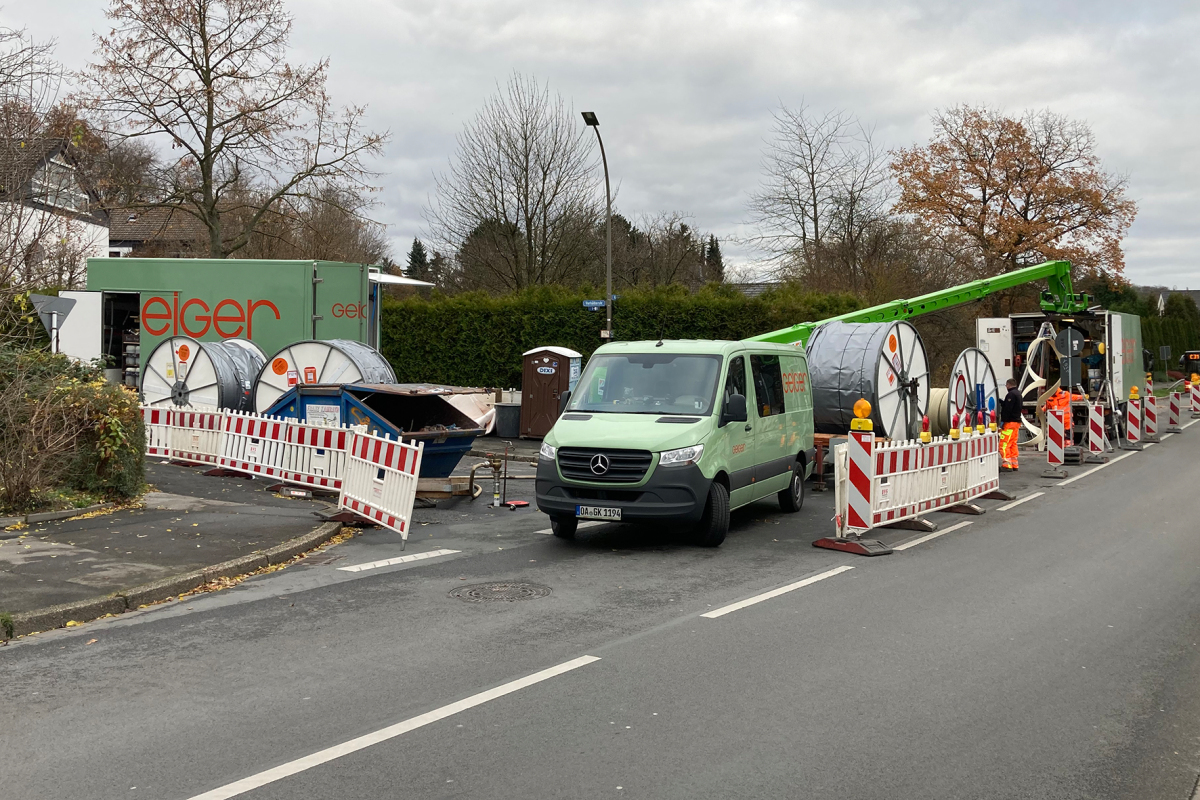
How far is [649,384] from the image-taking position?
11.1 metres

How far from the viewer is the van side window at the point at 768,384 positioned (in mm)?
11687

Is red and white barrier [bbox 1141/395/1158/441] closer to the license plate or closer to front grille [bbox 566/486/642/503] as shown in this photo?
front grille [bbox 566/486/642/503]

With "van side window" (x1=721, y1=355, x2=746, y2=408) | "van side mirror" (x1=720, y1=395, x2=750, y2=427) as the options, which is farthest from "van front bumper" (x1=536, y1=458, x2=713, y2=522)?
"van side window" (x1=721, y1=355, x2=746, y2=408)

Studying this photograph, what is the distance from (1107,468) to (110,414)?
17392 mm

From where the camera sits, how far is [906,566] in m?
9.51

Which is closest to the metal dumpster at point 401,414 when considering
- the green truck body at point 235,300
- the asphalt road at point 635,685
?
the asphalt road at point 635,685

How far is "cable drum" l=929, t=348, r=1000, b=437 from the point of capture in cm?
1888

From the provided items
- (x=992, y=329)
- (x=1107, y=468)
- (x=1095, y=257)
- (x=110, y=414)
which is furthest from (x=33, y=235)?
(x=1095, y=257)

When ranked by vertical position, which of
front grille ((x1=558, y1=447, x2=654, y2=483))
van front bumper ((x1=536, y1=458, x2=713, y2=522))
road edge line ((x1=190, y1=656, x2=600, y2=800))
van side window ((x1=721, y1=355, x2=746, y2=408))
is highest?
van side window ((x1=721, y1=355, x2=746, y2=408))

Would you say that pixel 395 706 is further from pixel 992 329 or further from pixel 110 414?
pixel 992 329

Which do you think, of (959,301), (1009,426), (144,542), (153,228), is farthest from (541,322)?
(153,228)

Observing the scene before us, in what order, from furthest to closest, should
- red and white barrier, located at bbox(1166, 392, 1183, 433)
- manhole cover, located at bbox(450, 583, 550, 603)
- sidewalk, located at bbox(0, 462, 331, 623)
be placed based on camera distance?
1. red and white barrier, located at bbox(1166, 392, 1183, 433)
2. manhole cover, located at bbox(450, 583, 550, 603)
3. sidewalk, located at bbox(0, 462, 331, 623)

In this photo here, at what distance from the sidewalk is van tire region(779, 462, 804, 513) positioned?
19.2 ft

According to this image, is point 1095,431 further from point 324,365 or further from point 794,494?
point 324,365
